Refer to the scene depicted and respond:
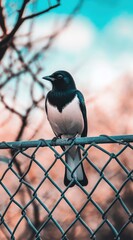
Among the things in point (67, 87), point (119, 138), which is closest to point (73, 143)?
point (119, 138)

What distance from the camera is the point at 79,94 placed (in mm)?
1961

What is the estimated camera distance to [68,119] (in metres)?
1.88

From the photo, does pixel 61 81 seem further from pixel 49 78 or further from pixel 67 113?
pixel 67 113

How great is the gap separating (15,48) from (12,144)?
2080 millimetres

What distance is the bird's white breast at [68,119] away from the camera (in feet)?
6.17

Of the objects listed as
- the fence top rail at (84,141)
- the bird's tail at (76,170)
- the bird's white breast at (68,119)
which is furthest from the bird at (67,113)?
the fence top rail at (84,141)

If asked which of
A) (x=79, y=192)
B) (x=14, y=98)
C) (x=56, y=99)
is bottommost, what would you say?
(x=56, y=99)

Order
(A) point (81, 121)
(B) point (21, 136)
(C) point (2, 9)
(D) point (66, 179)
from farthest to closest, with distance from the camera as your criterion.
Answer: (B) point (21, 136)
(C) point (2, 9)
(A) point (81, 121)
(D) point (66, 179)

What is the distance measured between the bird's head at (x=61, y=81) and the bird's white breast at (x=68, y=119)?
14 centimetres

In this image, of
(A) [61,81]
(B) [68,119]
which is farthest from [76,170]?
(A) [61,81]

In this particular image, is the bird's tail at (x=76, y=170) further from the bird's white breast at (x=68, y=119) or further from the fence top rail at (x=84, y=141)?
the fence top rail at (x=84, y=141)

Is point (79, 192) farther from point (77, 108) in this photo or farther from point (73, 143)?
point (73, 143)

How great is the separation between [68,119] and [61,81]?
246 millimetres

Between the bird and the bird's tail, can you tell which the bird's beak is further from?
the bird's tail
